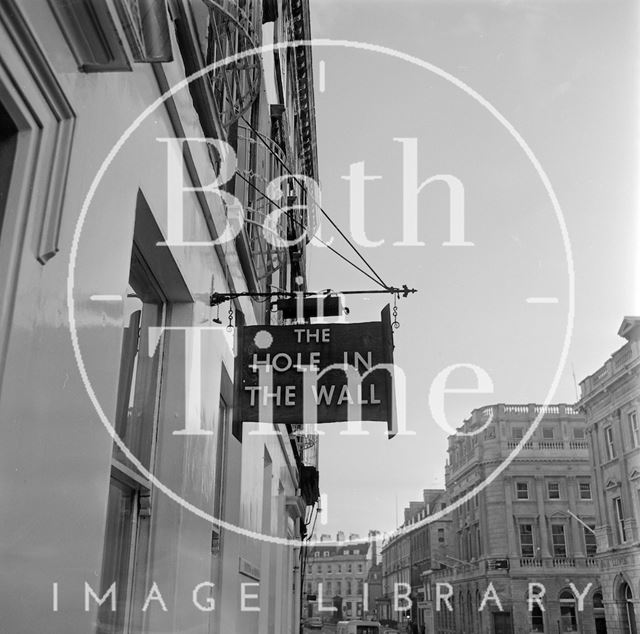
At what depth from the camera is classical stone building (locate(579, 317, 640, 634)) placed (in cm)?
3591

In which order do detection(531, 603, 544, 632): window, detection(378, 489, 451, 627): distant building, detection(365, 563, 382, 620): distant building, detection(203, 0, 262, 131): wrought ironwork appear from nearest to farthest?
detection(203, 0, 262, 131): wrought ironwork → detection(531, 603, 544, 632): window → detection(378, 489, 451, 627): distant building → detection(365, 563, 382, 620): distant building

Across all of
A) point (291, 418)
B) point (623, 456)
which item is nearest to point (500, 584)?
point (623, 456)

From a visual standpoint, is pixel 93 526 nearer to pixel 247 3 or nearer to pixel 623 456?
pixel 247 3

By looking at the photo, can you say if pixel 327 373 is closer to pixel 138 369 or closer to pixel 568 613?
pixel 138 369

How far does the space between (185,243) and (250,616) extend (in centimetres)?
508

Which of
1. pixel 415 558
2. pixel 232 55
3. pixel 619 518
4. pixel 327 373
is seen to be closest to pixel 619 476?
pixel 619 518

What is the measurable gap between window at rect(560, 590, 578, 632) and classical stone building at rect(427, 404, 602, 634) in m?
0.07

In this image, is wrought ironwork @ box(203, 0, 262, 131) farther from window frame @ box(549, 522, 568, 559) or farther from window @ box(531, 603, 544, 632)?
window frame @ box(549, 522, 568, 559)

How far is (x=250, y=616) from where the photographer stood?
25.9 feet

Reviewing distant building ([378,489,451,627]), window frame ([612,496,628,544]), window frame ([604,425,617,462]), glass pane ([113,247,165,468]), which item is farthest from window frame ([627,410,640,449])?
glass pane ([113,247,165,468])

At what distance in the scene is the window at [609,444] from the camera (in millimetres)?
39906

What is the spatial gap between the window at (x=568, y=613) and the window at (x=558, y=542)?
14.2 ft

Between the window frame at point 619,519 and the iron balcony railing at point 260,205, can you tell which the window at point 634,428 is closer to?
the window frame at point 619,519

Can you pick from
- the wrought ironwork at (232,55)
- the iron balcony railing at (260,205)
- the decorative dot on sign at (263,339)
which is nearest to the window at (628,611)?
the iron balcony railing at (260,205)
